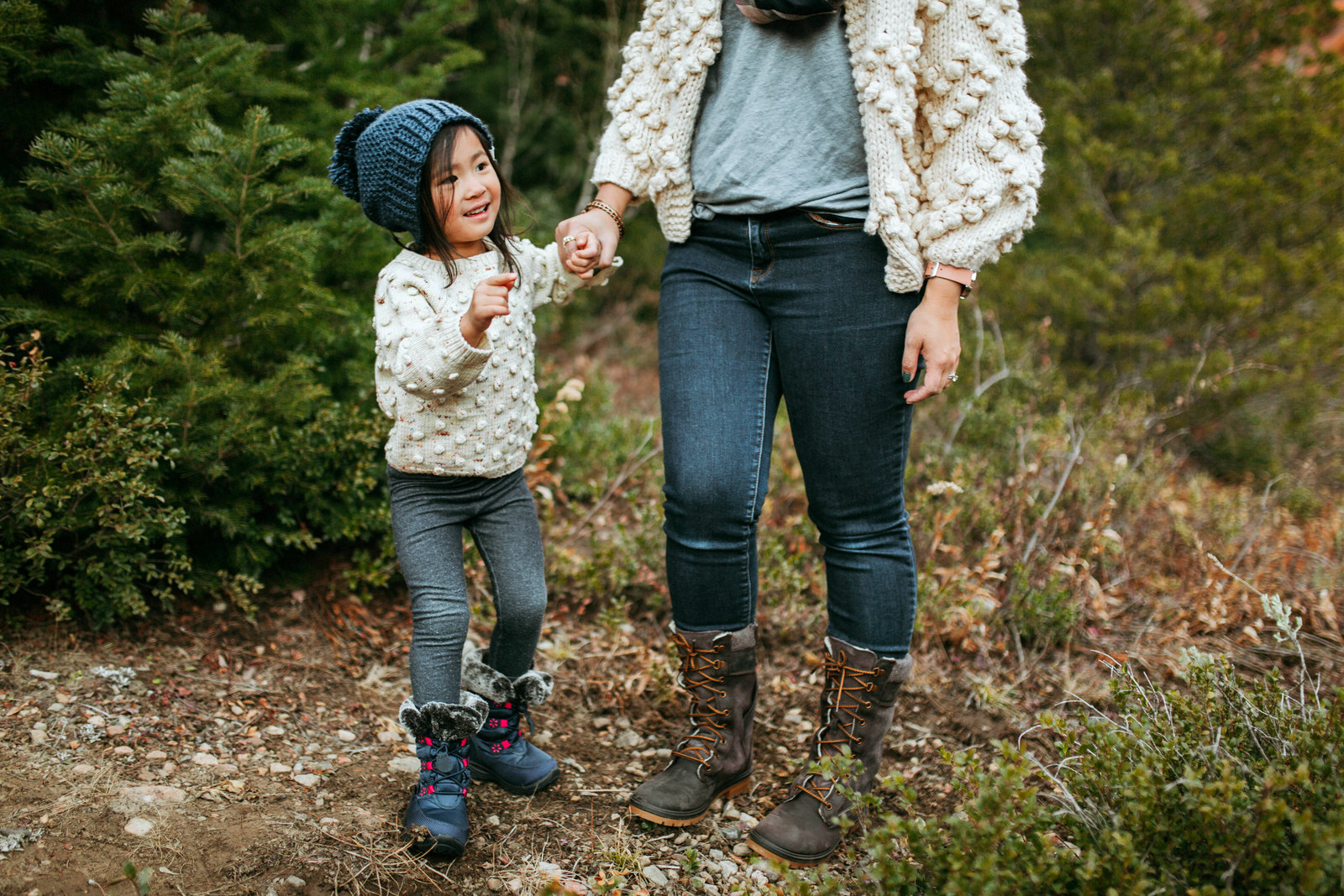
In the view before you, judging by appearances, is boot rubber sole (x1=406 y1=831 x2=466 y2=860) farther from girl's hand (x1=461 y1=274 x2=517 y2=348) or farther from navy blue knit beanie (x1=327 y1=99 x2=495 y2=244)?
navy blue knit beanie (x1=327 y1=99 x2=495 y2=244)

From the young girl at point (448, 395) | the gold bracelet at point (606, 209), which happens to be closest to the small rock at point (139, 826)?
the young girl at point (448, 395)

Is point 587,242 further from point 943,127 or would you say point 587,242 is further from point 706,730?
point 706,730

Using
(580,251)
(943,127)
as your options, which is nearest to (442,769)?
(580,251)

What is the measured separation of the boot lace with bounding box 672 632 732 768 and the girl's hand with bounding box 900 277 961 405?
2.32 feet

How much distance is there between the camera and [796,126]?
1.70 metres

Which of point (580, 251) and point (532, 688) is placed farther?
point (532, 688)

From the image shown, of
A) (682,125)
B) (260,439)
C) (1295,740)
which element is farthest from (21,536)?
(1295,740)

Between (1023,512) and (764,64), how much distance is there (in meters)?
2.09

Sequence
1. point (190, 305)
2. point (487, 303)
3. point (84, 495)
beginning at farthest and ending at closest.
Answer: point (190, 305) → point (84, 495) → point (487, 303)

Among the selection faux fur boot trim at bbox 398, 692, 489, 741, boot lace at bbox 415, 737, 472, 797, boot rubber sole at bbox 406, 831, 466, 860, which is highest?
faux fur boot trim at bbox 398, 692, 489, 741

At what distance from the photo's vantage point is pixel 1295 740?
5.08 feet

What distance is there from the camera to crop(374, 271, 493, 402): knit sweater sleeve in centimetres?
164

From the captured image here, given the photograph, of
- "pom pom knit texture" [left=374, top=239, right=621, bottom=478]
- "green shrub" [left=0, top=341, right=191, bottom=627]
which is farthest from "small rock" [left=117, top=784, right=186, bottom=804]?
"pom pom knit texture" [left=374, top=239, right=621, bottom=478]

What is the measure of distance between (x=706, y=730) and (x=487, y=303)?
103cm
